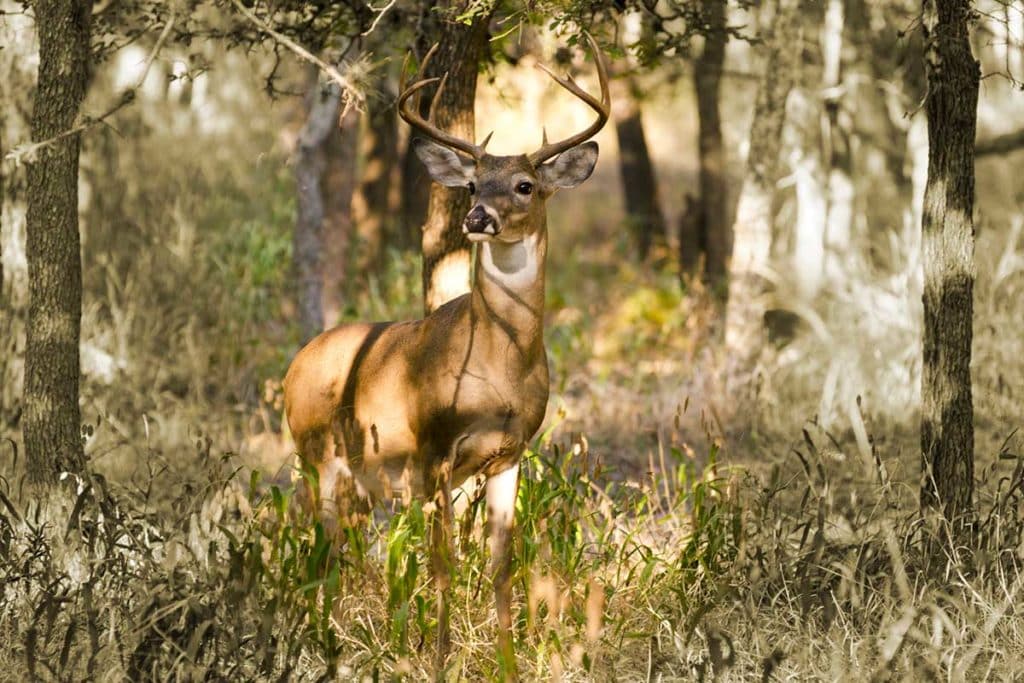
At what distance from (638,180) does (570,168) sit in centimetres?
973

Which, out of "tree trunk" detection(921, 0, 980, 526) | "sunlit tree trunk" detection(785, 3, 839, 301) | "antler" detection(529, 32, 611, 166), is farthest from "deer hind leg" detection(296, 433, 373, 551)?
"sunlit tree trunk" detection(785, 3, 839, 301)

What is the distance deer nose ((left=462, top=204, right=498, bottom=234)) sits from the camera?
4992 mm

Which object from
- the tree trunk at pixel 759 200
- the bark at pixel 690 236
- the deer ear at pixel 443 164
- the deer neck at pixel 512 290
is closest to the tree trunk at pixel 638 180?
the bark at pixel 690 236

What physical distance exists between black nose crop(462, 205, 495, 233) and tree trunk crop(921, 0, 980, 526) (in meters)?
1.91

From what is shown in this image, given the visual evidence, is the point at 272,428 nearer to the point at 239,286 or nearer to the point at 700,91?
the point at 239,286

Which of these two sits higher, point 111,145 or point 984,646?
point 111,145

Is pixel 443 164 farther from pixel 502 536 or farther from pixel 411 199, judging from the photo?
pixel 411 199

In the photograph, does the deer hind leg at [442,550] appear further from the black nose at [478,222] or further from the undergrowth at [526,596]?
the black nose at [478,222]

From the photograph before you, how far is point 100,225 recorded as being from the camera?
10.9m

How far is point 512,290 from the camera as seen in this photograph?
5402 mm

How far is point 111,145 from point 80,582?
23.6 feet

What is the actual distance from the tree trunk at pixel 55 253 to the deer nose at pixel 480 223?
1721mm

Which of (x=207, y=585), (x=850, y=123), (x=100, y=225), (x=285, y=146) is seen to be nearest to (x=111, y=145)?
(x=100, y=225)

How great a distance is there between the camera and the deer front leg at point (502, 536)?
5.21 metres
